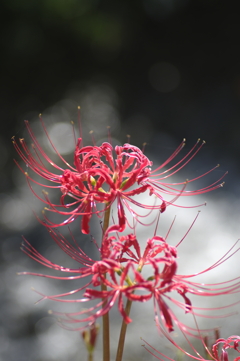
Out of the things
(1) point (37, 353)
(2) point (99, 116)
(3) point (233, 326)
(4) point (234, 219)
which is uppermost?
(2) point (99, 116)

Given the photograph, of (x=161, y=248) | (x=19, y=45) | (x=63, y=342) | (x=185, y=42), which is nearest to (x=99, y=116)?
(x=19, y=45)

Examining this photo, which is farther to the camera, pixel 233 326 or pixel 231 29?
pixel 231 29

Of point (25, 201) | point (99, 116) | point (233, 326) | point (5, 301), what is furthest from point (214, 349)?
point (99, 116)

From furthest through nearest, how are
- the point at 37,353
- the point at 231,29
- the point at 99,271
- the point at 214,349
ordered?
the point at 231,29 < the point at 37,353 < the point at 214,349 < the point at 99,271

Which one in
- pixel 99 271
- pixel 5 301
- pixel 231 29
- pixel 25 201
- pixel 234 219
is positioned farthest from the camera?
pixel 231 29

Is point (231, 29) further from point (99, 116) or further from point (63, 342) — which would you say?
point (63, 342)

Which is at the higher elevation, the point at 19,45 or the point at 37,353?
the point at 19,45
